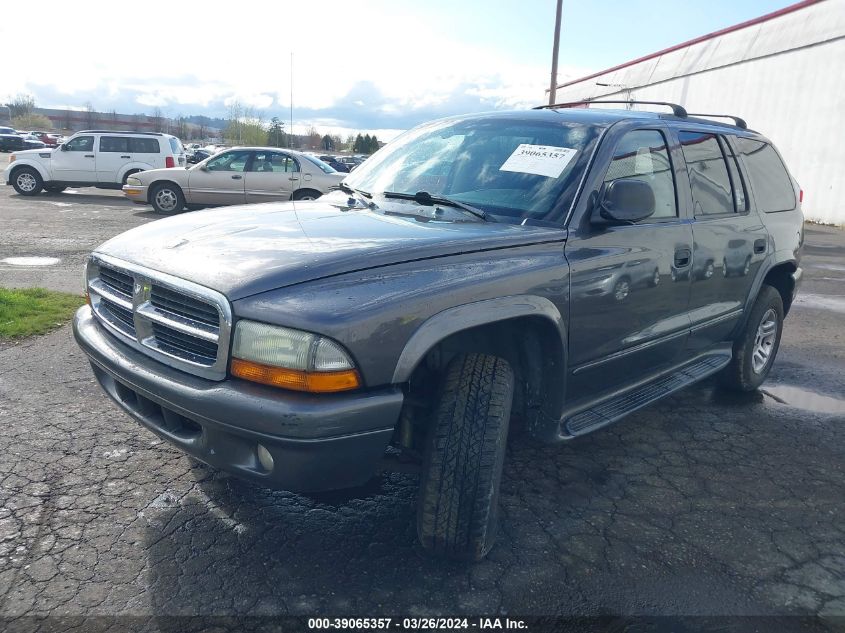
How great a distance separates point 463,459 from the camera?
2.57 metres

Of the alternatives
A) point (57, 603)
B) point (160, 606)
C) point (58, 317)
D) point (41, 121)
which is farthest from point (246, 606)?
point (41, 121)

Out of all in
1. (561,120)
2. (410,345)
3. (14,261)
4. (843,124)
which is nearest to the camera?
(410,345)

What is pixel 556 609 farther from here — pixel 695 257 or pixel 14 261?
pixel 14 261

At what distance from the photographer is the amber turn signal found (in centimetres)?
230

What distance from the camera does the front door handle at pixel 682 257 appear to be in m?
3.65

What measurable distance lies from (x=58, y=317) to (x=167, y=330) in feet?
13.0

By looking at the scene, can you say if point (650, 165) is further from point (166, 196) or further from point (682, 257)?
point (166, 196)

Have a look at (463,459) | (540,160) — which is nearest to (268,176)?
(540,160)

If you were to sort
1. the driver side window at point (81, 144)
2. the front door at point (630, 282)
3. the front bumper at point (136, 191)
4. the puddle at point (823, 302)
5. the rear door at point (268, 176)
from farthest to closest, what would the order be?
the driver side window at point (81, 144) → the front bumper at point (136, 191) → the rear door at point (268, 176) → the puddle at point (823, 302) → the front door at point (630, 282)

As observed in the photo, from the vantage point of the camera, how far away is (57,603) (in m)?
2.42

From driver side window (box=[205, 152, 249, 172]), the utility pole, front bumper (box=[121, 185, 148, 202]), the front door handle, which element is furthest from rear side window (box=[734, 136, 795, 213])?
the utility pole

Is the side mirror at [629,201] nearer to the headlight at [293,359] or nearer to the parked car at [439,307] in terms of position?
the parked car at [439,307]

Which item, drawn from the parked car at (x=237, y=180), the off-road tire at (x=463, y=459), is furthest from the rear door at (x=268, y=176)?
the off-road tire at (x=463, y=459)

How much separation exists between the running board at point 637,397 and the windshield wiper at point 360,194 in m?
1.45
